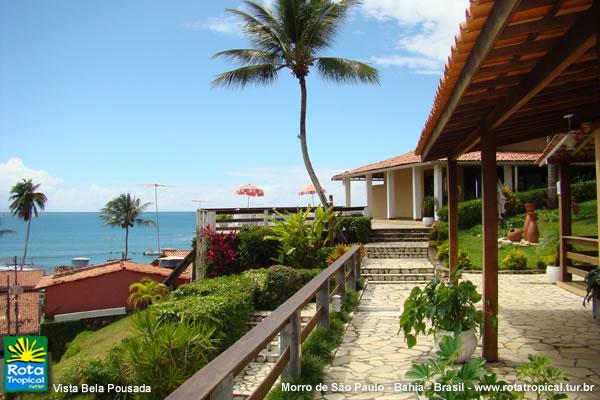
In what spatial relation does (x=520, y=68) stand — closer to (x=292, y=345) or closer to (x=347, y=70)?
(x=292, y=345)

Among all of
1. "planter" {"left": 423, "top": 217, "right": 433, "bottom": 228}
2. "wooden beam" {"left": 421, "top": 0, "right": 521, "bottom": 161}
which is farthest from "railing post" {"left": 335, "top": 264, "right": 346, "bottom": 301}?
"planter" {"left": 423, "top": 217, "right": 433, "bottom": 228}

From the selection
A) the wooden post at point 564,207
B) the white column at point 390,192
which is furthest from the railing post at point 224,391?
the white column at point 390,192

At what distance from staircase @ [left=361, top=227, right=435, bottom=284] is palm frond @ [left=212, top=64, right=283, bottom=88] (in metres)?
7.46

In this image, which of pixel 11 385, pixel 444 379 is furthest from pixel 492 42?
pixel 11 385

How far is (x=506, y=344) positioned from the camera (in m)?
6.03

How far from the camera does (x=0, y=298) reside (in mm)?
32812

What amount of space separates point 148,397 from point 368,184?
2083 cm

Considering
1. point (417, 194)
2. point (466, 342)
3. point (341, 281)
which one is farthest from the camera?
point (417, 194)

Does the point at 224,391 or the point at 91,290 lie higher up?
the point at 224,391

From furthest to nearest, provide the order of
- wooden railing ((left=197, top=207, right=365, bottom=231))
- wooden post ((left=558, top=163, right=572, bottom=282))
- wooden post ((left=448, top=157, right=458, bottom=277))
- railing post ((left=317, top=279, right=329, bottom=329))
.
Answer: wooden railing ((left=197, top=207, right=365, bottom=231)), wooden post ((left=558, top=163, right=572, bottom=282)), wooden post ((left=448, top=157, right=458, bottom=277)), railing post ((left=317, top=279, right=329, bottom=329))

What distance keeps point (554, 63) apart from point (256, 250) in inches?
523

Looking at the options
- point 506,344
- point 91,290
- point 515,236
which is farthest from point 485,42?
point 91,290

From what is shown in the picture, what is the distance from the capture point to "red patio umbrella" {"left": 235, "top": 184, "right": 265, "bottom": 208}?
Result: 1057 inches

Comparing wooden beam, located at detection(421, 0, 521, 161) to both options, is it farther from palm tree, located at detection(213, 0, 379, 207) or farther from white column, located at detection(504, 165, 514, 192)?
white column, located at detection(504, 165, 514, 192)
